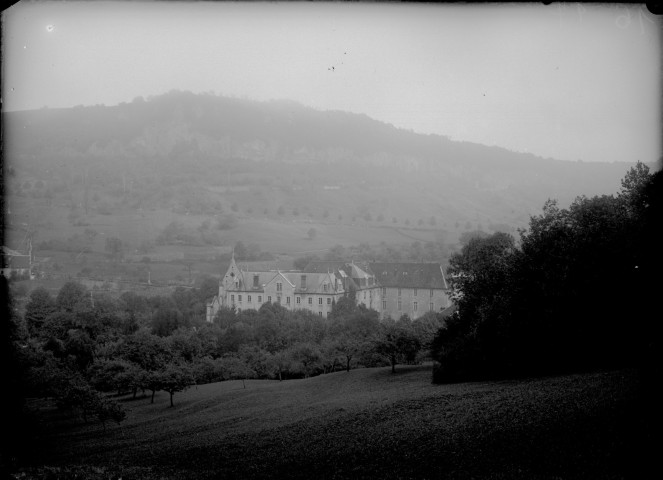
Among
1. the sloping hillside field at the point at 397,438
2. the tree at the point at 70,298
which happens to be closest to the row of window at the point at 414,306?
the sloping hillside field at the point at 397,438

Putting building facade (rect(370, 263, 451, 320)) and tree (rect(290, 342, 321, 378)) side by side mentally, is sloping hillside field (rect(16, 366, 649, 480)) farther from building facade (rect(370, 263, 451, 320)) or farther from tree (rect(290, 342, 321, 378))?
building facade (rect(370, 263, 451, 320))

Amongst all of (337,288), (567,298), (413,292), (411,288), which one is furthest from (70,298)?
(567,298)

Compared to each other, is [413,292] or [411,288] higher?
[411,288]

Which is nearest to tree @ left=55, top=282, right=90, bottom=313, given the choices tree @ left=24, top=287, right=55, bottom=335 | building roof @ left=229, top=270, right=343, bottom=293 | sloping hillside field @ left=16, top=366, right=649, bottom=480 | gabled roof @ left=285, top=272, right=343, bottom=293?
tree @ left=24, top=287, right=55, bottom=335

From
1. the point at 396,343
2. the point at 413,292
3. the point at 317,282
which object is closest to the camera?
the point at 396,343

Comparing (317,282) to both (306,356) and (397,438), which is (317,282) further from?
(397,438)

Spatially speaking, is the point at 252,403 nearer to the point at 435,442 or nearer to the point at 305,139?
the point at 435,442
